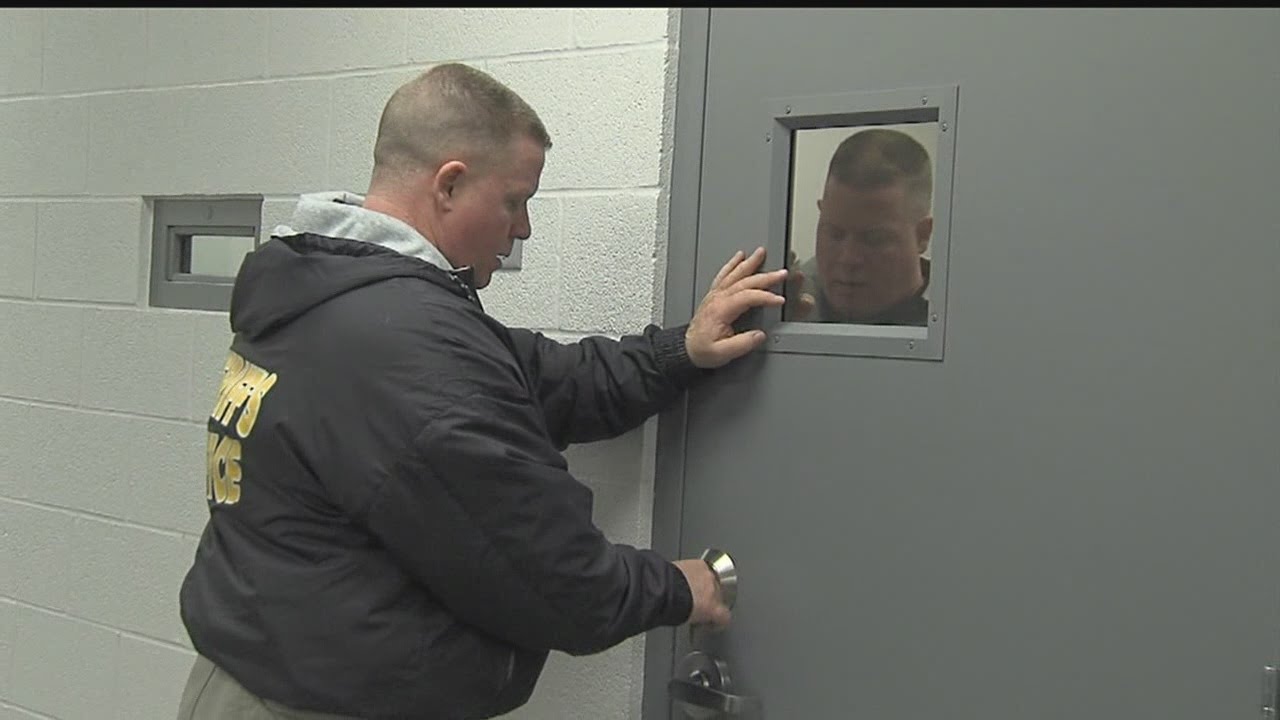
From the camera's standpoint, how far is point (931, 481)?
1.68 meters

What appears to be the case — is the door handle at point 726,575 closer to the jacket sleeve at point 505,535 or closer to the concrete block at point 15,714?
the jacket sleeve at point 505,535

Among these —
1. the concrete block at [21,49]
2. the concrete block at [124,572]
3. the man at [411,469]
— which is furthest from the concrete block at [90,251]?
the man at [411,469]

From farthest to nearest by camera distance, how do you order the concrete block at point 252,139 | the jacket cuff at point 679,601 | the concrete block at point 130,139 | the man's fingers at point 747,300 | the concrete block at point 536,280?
1. the concrete block at point 130,139
2. the concrete block at point 252,139
3. the concrete block at point 536,280
4. the man's fingers at point 747,300
5. the jacket cuff at point 679,601

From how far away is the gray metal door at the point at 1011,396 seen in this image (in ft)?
4.85

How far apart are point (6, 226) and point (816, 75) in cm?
199

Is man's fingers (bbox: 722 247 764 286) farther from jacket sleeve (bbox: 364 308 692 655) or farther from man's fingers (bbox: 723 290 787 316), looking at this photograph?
jacket sleeve (bbox: 364 308 692 655)

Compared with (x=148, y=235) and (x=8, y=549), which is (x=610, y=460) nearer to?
(x=148, y=235)

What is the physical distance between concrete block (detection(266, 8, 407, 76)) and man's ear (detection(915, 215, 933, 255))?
967 mm

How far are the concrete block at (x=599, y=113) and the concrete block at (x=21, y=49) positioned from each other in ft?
4.43

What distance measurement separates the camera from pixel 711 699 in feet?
5.98

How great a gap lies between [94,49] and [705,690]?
1.87 m

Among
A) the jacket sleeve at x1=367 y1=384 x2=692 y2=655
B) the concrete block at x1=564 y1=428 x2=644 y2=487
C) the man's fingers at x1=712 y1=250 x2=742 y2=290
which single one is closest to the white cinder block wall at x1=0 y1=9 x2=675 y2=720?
the concrete block at x1=564 y1=428 x2=644 y2=487

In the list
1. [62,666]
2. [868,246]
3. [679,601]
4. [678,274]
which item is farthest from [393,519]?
[62,666]

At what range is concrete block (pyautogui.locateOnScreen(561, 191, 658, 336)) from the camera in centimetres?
191
